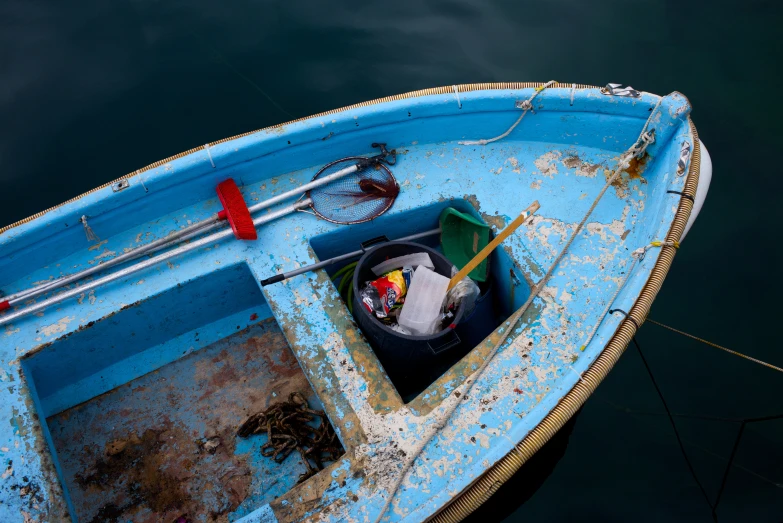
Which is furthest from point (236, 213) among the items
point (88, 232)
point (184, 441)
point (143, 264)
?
point (184, 441)

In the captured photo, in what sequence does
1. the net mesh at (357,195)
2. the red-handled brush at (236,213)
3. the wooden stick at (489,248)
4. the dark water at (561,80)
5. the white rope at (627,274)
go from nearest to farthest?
the white rope at (627,274) < the wooden stick at (489,248) < the red-handled brush at (236,213) < the net mesh at (357,195) < the dark water at (561,80)

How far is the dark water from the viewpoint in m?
3.90

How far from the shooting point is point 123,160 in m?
5.07

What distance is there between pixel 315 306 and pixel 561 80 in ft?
12.3

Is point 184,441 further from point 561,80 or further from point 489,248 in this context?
point 561,80

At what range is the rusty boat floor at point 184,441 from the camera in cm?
331

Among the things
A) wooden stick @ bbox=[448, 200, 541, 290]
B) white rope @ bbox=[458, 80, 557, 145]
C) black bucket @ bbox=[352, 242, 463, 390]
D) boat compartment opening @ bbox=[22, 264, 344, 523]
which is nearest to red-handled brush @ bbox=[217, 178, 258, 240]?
boat compartment opening @ bbox=[22, 264, 344, 523]

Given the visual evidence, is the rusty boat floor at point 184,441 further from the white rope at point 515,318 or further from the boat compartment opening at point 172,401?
the white rope at point 515,318

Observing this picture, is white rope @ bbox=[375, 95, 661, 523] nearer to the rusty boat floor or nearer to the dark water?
the rusty boat floor

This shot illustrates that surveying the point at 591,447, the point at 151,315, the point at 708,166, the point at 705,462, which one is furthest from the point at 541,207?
the point at 151,315

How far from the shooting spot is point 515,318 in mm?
3137

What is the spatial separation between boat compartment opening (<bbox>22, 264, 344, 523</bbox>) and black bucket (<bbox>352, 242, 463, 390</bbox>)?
72 centimetres

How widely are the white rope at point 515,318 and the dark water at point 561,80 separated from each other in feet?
4.34

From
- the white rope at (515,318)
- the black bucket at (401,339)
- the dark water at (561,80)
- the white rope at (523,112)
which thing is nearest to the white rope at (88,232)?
the black bucket at (401,339)
